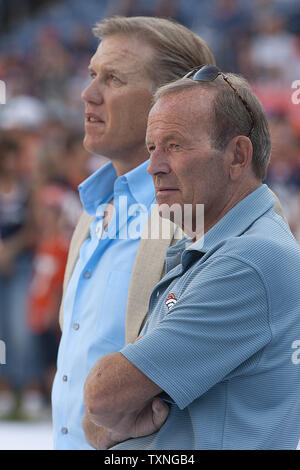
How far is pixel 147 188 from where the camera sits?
1778 millimetres

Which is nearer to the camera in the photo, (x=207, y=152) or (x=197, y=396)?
(x=197, y=396)

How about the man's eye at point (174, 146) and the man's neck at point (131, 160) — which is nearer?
the man's eye at point (174, 146)

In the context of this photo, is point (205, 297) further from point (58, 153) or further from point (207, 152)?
point (58, 153)

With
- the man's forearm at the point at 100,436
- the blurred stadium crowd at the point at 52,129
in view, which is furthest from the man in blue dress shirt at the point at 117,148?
the blurred stadium crowd at the point at 52,129

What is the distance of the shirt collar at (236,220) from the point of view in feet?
4.19

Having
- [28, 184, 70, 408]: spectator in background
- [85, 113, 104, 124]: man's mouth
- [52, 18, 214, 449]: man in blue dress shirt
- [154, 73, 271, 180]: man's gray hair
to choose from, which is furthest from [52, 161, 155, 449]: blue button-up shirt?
[28, 184, 70, 408]: spectator in background

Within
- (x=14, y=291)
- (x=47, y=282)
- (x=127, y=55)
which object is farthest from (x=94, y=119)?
(x=14, y=291)

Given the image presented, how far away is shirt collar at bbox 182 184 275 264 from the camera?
128 cm

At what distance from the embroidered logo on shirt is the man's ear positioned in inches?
9.3

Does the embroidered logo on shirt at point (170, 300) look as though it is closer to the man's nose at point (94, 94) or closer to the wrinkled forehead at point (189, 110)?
the wrinkled forehead at point (189, 110)

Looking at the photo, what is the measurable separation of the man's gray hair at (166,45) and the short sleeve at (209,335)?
73 centimetres

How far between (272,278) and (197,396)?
0.72 feet

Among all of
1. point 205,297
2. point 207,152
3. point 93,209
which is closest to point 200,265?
point 205,297

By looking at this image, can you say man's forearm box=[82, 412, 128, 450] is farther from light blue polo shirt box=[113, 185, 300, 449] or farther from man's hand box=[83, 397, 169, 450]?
light blue polo shirt box=[113, 185, 300, 449]
